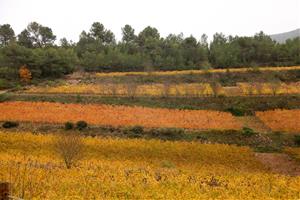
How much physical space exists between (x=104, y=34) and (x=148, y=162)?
93445 millimetres

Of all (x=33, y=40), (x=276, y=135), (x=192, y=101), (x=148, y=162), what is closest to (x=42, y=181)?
(x=148, y=162)

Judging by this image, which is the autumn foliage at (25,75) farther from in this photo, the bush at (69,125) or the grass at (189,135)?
the bush at (69,125)

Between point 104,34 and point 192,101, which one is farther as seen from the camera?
point 104,34

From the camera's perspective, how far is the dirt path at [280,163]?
31234 millimetres

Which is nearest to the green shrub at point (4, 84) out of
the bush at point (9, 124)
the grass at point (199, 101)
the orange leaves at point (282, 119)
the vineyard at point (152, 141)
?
the vineyard at point (152, 141)

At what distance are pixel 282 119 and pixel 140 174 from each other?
27873 mm

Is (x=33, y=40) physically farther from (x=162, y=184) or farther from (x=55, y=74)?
(x=162, y=184)

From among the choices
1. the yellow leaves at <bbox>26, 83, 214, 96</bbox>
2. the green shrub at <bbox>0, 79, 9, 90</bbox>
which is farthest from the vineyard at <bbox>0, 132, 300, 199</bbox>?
the green shrub at <bbox>0, 79, 9, 90</bbox>

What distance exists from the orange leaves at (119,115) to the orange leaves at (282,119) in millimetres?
3619

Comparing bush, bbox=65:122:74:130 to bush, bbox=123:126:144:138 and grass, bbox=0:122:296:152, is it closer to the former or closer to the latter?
grass, bbox=0:122:296:152

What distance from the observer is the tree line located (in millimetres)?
85750

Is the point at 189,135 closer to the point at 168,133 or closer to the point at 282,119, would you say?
the point at 168,133

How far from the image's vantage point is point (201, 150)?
3606 centimetres

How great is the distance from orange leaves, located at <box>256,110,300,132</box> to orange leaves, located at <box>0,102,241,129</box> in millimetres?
3619
